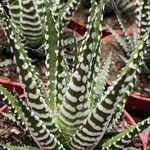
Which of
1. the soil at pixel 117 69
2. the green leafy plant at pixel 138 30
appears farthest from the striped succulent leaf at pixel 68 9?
the soil at pixel 117 69

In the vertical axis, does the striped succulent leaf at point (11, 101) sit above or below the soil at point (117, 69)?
above

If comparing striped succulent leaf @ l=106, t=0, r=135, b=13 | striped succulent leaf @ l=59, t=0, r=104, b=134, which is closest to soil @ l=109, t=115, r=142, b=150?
striped succulent leaf @ l=59, t=0, r=104, b=134

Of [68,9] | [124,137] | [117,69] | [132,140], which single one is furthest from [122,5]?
[124,137]

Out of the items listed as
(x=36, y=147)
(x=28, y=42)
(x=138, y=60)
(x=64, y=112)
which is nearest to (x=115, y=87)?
(x=138, y=60)

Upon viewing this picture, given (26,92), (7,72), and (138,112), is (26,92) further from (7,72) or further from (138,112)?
(138,112)

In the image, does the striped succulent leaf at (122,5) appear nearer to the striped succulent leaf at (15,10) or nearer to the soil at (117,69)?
the soil at (117,69)

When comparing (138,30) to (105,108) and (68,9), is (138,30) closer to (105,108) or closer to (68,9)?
(68,9)

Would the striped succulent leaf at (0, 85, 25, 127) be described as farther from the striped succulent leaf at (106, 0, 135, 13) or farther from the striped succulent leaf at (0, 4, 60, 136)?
the striped succulent leaf at (106, 0, 135, 13)
